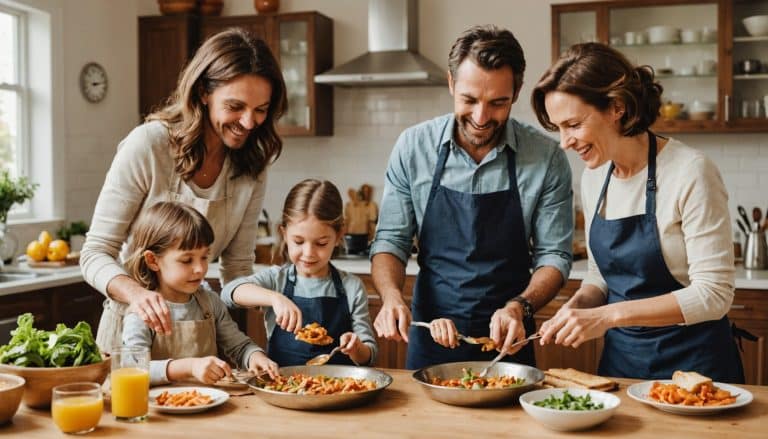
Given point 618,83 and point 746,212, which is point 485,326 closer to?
point 618,83

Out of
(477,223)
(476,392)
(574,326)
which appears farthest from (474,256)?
(476,392)

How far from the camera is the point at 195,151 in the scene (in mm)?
2768

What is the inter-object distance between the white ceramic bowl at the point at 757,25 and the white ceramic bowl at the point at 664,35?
0.39 metres

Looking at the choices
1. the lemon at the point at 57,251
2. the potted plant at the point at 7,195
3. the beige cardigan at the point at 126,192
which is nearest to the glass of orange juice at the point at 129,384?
the beige cardigan at the point at 126,192

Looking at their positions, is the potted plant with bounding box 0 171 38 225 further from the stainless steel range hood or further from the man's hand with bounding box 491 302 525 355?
the man's hand with bounding box 491 302 525 355

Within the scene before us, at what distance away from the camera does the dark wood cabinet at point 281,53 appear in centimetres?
603

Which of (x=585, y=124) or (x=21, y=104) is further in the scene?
(x=21, y=104)

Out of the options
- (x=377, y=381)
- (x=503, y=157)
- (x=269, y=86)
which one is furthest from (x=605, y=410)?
(x=269, y=86)

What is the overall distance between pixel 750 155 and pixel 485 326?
3.33 metres

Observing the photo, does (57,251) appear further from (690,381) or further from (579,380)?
(690,381)

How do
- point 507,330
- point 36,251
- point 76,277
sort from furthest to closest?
point 36,251
point 76,277
point 507,330

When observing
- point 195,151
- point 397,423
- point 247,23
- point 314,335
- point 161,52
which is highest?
point 247,23

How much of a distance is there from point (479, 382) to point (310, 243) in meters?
0.80

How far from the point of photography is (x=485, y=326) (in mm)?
2947
